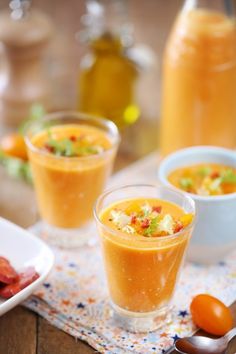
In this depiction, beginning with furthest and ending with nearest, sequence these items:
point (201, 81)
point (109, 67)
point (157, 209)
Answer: point (109, 67) → point (201, 81) → point (157, 209)

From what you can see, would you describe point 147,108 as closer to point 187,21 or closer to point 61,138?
point 187,21

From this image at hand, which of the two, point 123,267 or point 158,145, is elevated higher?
point 123,267

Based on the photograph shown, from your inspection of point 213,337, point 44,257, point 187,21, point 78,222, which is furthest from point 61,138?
point 213,337

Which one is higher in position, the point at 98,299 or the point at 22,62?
the point at 22,62

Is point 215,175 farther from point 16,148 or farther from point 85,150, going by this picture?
point 16,148

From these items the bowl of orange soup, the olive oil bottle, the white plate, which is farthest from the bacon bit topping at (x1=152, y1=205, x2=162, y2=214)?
the olive oil bottle

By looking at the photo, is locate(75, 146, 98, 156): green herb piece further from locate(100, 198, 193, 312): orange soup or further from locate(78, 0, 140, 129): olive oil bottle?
locate(78, 0, 140, 129): olive oil bottle

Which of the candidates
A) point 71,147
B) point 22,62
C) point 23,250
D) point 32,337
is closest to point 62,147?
point 71,147
